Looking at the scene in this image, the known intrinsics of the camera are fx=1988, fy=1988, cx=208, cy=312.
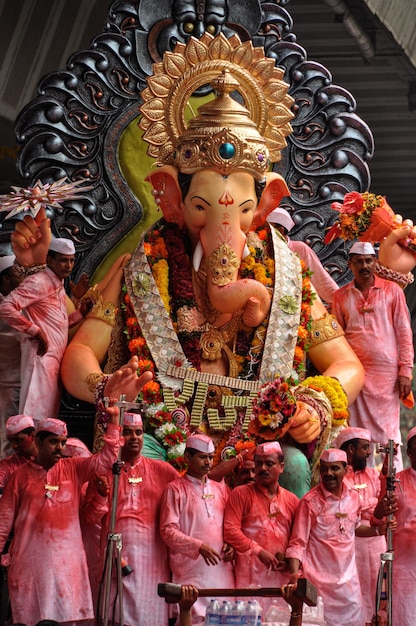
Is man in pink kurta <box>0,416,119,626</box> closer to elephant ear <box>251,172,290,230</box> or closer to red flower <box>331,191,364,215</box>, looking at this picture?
elephant ear <box>251,172,290,230</box>

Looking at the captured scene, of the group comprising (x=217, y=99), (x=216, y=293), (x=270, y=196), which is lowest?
(x=216, y=293)

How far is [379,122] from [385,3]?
2691mm

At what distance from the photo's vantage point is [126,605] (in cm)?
1020

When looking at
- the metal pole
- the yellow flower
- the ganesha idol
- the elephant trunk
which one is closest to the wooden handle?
the metal pole

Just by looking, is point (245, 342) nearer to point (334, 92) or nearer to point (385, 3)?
point (334, 92)

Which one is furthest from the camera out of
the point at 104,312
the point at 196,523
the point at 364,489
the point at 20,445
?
the point at 104,312

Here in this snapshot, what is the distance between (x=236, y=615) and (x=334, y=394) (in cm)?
219

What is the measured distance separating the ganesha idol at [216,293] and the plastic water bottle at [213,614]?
5.36 ft

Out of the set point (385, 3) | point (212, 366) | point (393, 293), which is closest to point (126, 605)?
point (212, 366)

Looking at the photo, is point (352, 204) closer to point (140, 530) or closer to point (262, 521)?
point (262, 521)

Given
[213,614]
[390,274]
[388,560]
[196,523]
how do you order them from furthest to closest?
[390,274], [196,523], [388,560], [213,614]

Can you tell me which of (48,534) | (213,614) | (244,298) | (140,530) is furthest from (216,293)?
(213,614)

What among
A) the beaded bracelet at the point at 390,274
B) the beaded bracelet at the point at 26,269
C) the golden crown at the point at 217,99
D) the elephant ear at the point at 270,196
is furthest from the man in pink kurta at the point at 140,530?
the beaded bracelet at the point at 390,274

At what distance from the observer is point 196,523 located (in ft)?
33.6
